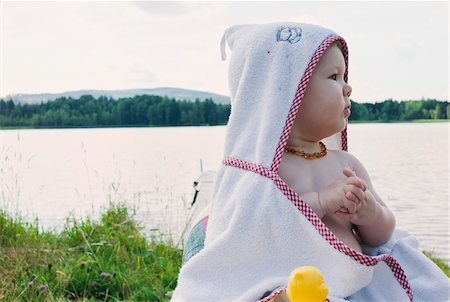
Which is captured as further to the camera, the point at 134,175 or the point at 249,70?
the point at 134,175

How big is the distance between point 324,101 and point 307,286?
0.74m

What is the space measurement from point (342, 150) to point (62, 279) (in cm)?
185

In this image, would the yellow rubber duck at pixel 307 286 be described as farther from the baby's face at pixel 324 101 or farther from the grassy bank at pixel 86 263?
the grassy bank at pixel 86 263

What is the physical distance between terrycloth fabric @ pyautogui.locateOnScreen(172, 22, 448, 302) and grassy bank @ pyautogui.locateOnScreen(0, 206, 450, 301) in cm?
143

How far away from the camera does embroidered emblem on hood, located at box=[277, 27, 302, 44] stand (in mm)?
2094

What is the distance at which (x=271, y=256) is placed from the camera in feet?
6.43

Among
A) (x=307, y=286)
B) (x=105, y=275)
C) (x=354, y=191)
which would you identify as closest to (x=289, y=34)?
(x=354, y=191)

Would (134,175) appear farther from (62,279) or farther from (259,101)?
(259,101)

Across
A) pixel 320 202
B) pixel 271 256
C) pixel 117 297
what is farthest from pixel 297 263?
pixel 117 297

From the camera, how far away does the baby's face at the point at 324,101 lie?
2.07 m

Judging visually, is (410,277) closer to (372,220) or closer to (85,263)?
(372,220)

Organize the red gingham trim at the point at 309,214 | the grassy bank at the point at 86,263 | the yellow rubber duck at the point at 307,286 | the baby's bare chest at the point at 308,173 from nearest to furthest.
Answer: the yellow rubber duck at the point at 307,286 < the red gingham trim at the point at 309,214 < the baby's bare chest at the point at 308,173 < the grassy bank at the point at 86,263

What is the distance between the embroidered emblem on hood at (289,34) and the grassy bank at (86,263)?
174cm

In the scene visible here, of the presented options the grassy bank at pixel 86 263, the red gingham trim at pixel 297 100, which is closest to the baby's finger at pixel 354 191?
the red gingham trim at pixel 297 100
